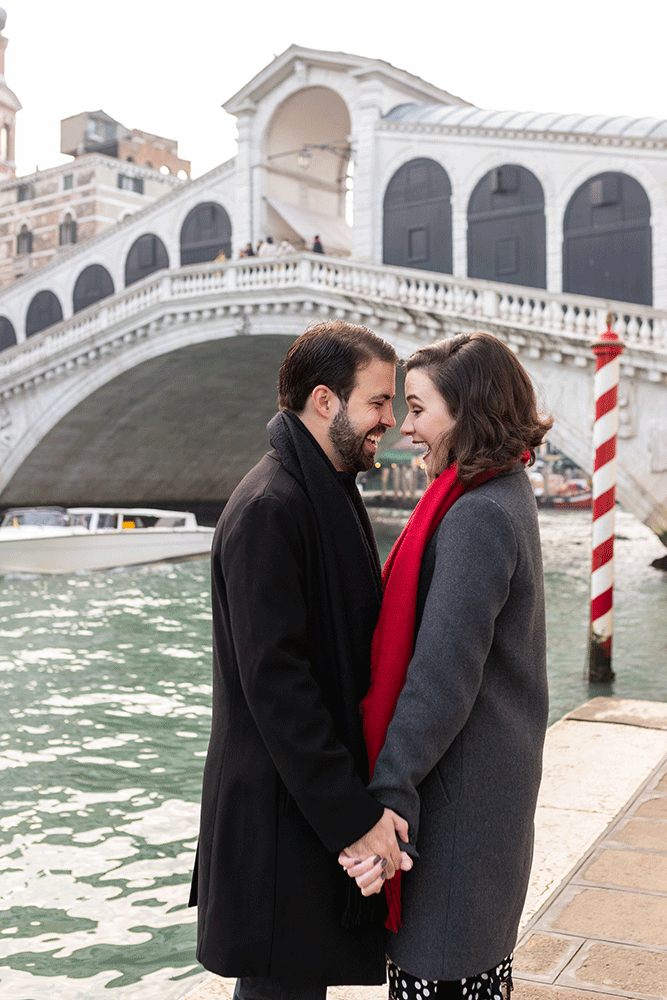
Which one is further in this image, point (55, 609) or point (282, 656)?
point (55, 609)

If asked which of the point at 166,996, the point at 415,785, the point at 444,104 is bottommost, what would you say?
the point at 166,996

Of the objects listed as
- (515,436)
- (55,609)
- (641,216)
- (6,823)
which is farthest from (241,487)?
(641,216)

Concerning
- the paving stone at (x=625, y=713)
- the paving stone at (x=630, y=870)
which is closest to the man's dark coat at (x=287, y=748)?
the paving stone at (x=630, y=870)

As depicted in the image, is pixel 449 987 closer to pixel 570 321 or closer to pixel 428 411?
pixel 428 411

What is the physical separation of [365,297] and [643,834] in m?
13.1

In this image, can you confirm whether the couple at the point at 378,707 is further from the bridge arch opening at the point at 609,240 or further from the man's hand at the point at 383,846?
the bridge arch opening at the point at 609,240

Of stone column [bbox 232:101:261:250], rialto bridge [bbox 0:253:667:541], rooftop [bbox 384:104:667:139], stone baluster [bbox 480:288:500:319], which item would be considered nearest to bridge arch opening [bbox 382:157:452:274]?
rooftop [bbox 384:104:667:139]

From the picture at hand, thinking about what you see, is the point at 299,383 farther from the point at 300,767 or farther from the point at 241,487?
the point at 300,767

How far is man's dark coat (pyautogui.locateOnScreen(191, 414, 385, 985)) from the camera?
146cm

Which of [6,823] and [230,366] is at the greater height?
[230,366]

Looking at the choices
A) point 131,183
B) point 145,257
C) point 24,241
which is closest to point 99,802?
point 145,257

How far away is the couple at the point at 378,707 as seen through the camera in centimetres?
147

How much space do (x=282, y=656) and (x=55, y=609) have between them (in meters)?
9.87

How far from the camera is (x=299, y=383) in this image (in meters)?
1.66
